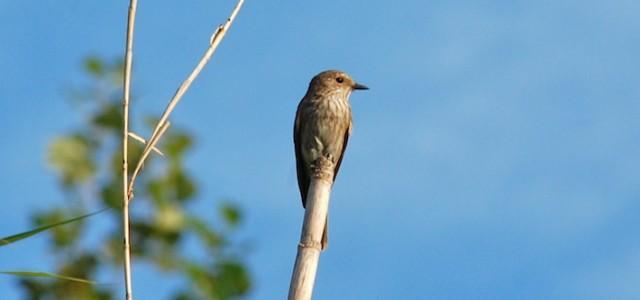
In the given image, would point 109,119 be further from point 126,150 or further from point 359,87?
point 359,87

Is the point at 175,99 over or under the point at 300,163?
under

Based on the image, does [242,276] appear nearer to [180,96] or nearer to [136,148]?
[180,96]

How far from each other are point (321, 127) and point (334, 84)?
737 millimetres

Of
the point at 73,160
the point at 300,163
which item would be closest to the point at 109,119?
the point at 73,160

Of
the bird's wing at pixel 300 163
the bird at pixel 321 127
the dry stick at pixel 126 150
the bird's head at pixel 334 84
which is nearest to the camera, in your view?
the dry stick at pixel 126 150

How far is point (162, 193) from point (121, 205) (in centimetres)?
47

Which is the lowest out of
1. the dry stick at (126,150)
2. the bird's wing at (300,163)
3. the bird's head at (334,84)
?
the dry stick at (126,150)

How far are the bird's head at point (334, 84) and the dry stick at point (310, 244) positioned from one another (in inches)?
224

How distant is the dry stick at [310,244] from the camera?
10.8 ft

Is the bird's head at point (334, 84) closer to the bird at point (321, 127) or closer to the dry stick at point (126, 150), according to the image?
the bird at point (321, 127)

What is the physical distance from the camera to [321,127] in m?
9.32

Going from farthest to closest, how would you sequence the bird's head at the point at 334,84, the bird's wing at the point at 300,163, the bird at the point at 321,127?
the bird's head at the point at 334,84
the bird at the point at 321,127
the bird's wing at the point at 300,163

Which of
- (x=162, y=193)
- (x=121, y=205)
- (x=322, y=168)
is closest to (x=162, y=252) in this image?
(x=162, y=193)

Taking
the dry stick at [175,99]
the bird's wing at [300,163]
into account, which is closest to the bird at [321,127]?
the bird's wing at [300,163]
